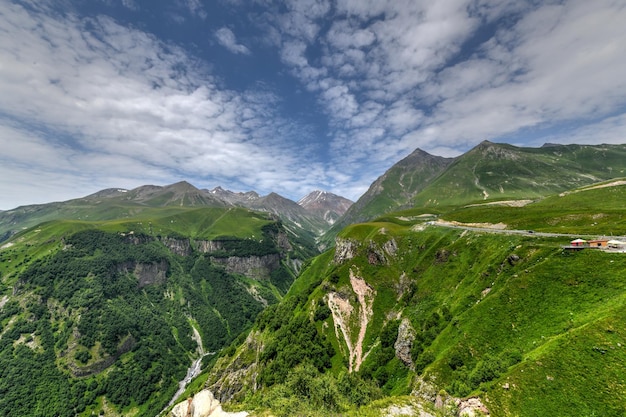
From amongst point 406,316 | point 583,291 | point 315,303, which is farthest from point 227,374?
point 583,291

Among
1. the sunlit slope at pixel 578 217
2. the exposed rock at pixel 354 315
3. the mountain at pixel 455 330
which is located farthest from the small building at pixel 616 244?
the exposed rock at pixel 354 315

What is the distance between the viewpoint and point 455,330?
66250 millimetres

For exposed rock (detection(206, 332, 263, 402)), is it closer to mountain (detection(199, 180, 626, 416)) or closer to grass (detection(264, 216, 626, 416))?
mountain (detection(199, 180, 626, 416))

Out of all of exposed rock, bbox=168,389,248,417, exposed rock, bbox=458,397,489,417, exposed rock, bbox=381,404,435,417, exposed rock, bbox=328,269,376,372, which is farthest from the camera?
exposed rock, bbox=328,269,376,372

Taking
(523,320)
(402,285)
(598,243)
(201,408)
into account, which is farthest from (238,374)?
(598,243)

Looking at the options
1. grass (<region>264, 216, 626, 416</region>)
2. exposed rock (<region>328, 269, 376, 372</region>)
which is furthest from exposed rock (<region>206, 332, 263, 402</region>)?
grass (<region>264, 216, 626, 416</region>)

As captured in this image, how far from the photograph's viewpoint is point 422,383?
57.5 meters

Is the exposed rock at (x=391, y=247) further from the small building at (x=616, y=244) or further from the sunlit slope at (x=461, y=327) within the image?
the small building at (x=616, y=244)

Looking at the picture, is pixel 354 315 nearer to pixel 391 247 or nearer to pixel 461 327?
pixel 391 247

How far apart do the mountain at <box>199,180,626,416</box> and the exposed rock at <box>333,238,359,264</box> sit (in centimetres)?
140

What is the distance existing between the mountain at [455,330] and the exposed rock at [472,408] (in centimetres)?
27

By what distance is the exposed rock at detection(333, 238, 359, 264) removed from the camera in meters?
149

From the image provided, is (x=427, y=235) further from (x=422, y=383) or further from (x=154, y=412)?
(x=154, y=412)

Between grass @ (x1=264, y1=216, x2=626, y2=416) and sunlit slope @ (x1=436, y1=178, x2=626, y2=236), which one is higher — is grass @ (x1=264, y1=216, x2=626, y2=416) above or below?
below
